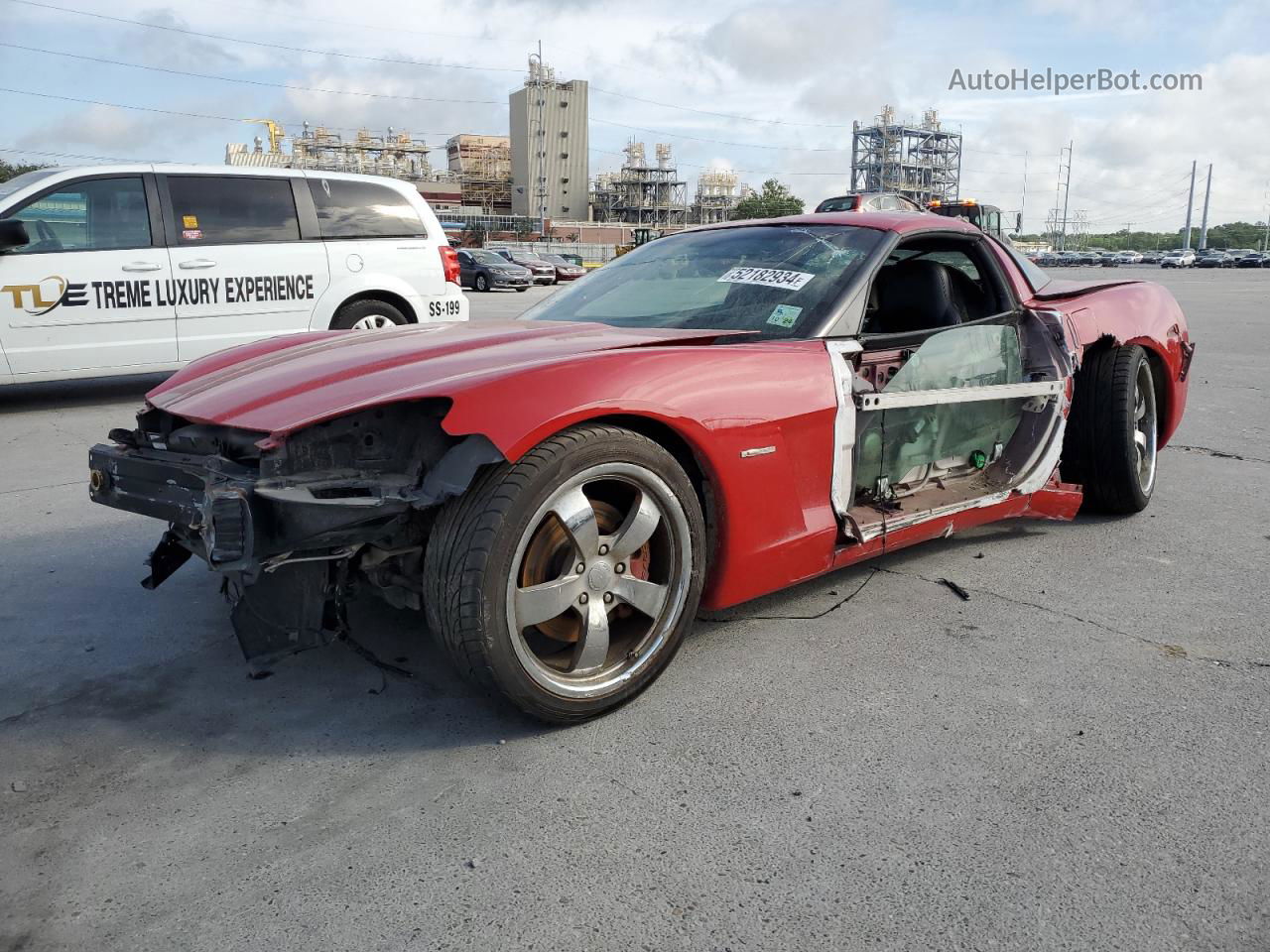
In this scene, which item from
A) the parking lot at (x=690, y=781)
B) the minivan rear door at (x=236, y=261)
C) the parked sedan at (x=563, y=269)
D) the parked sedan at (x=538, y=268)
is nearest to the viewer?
the parking lot at (x=690, y=781)

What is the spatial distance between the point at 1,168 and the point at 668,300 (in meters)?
57.9

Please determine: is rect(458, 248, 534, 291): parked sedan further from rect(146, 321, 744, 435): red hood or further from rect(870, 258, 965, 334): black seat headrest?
rect(146, 321, 744, 435): red hood

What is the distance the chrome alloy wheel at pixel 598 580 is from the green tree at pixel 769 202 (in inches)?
4287

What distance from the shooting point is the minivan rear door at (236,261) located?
779cm

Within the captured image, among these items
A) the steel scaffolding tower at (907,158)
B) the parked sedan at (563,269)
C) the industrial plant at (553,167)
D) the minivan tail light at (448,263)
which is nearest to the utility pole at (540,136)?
the industrial plant at (553,167)

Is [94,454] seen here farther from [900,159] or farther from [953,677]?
[900,159]

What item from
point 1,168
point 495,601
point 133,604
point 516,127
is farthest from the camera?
point 516,127

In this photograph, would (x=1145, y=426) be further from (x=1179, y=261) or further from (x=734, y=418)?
(x=1179, y=261)

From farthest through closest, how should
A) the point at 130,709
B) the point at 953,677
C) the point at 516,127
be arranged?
the point at 516,127, the point at 953,677, the point at 130,709

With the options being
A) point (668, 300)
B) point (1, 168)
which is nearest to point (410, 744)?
point (668, 300)

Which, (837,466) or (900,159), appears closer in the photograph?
(837,466)

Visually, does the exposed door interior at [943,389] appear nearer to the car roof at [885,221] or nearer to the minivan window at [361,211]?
the car roof at [885,221]

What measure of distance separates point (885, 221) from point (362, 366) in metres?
2.06

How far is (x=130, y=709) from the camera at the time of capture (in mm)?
2789
